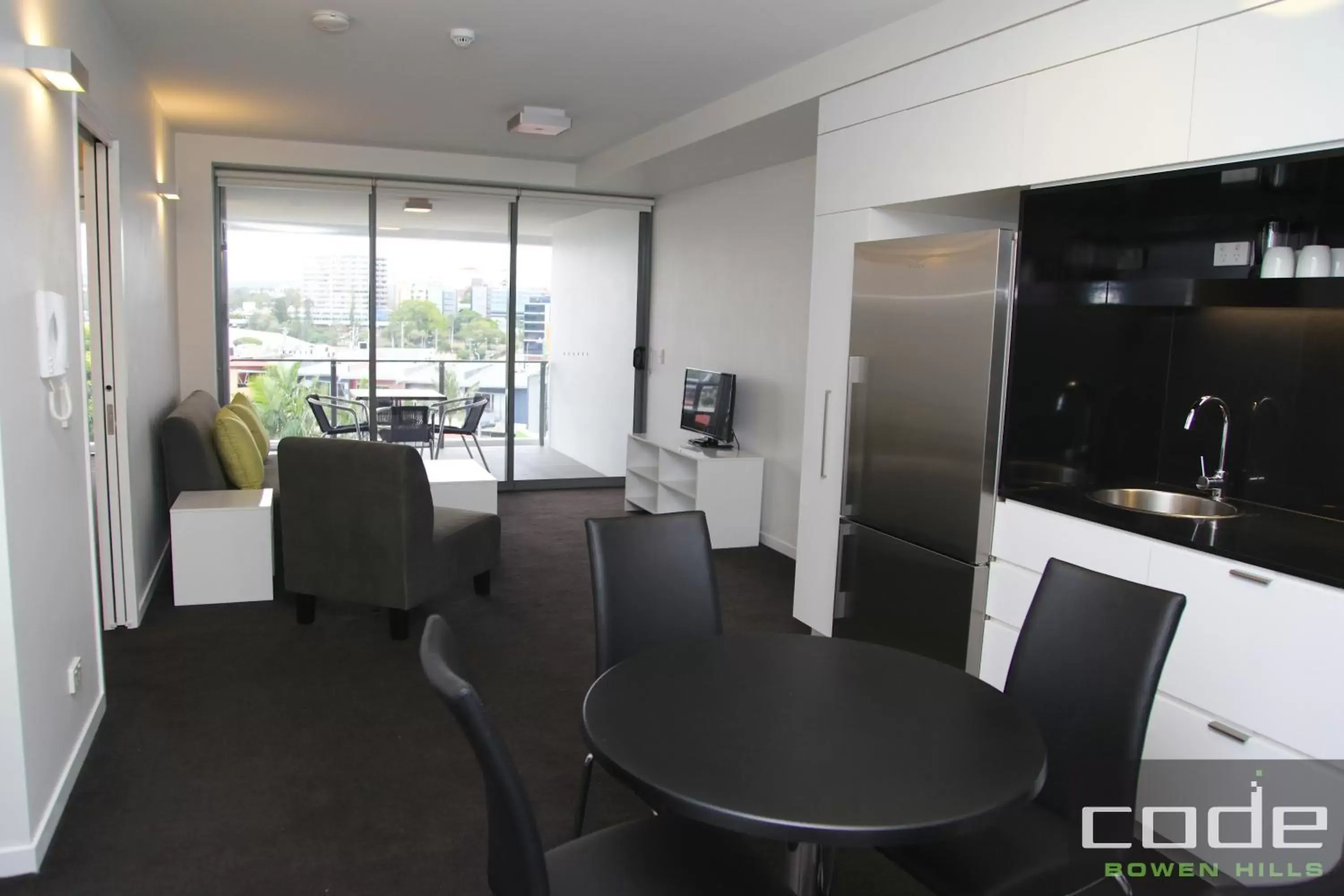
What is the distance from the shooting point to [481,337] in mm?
7551

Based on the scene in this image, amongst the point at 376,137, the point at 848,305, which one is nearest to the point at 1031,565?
the point at 848,305

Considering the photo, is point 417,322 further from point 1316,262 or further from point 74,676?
point 1316,262

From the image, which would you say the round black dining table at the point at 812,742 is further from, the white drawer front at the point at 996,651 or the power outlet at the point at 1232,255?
the power outlet at the point at 1232,255

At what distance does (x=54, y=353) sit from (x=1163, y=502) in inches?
140

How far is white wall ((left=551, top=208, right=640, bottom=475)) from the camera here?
771 centimetres

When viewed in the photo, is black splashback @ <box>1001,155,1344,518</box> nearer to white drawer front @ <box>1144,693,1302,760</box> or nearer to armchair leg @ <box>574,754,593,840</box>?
white drawer front @ <box>1144,693,1302,760</box>

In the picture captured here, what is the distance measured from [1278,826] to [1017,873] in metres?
1.02

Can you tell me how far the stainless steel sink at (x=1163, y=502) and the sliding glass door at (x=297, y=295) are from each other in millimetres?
5643

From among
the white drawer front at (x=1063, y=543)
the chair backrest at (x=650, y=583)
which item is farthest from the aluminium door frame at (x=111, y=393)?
the white drawer front at (x=1063, y=543)

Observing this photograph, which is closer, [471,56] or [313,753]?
[313,753]

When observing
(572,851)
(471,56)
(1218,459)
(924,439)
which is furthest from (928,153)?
(572,851)

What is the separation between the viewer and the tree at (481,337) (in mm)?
7492

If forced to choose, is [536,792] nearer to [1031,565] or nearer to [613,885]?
[613,885]

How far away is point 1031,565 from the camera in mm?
2975
